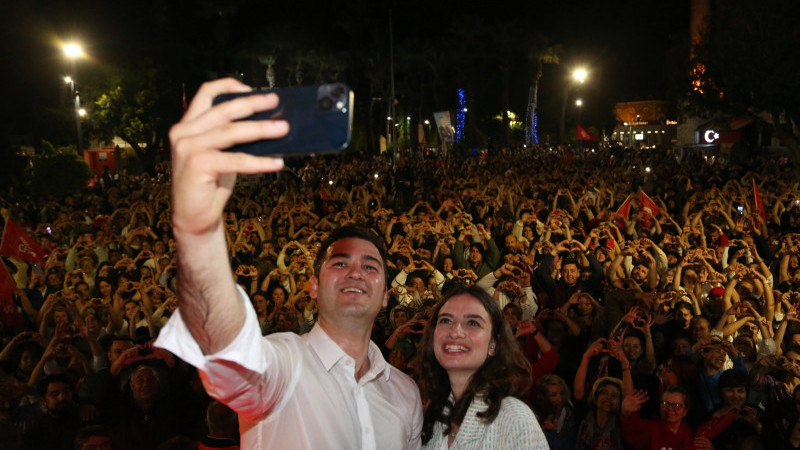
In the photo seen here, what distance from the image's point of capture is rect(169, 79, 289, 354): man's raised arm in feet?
4.31

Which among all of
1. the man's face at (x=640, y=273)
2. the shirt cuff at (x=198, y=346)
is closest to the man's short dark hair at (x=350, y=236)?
the shirt cuff at (x=198, y=346)

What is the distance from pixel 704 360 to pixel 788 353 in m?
0.63

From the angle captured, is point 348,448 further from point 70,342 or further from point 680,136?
point 680,136

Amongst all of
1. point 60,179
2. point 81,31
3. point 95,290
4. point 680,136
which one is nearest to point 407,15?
point 680,136

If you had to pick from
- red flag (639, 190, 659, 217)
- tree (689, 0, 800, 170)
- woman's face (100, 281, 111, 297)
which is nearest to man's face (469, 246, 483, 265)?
red flag (639, 190, 659, 217)

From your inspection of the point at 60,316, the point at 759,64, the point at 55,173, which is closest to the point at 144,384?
the point at 60,316

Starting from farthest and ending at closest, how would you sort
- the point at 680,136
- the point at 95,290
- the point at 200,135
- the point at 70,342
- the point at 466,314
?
1. the point at 680,136
2. the point at 95,290
3. the point at 70,342
4. the point at 466,314
5. the point at 200,135

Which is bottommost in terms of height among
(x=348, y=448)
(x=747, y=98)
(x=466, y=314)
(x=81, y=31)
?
(x=348, y=448)

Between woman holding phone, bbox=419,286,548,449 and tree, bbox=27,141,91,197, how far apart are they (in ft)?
50.7

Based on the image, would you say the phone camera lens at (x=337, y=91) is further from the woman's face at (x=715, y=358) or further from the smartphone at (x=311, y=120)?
the woman's face at (x=715, y=358)

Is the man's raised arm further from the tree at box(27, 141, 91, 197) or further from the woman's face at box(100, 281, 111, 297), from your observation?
the tree at box(27, 141, 91, 197)

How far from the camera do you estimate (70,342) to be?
548 centimetres

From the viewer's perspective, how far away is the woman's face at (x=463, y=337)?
2.73m

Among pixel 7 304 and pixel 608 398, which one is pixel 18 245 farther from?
pixel 608 398
